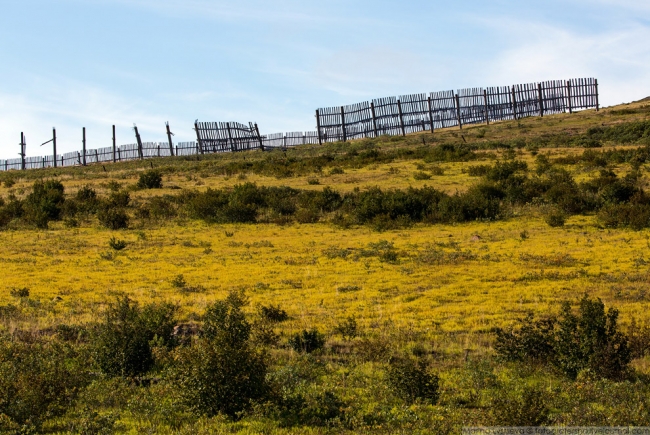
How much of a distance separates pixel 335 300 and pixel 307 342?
4030 mm

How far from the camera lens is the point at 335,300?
16578mm

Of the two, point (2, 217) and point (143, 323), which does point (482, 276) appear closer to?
point (143, 323)

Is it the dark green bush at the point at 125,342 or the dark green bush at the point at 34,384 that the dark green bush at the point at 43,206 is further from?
the dark green bush at the point at 34,384

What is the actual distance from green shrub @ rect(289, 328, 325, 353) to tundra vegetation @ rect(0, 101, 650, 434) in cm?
5

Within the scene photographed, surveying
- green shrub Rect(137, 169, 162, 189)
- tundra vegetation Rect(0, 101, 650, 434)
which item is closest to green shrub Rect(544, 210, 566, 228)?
tundra vegetation Rect(0, 101, 650, 434)

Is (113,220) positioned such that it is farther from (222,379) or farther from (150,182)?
(222,379)

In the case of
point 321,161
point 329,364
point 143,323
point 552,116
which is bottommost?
point 329,364

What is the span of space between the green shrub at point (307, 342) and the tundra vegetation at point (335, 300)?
0.05m

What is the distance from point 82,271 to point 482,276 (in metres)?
12.1

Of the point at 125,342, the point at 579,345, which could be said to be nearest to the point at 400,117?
the point at 579,345

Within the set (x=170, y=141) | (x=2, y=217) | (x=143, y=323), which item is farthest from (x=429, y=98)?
(x=143, y=323)

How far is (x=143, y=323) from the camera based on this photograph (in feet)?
41.1

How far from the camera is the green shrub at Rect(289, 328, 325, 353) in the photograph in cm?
1258

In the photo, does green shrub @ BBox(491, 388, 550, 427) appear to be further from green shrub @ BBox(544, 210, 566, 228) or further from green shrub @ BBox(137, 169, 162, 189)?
green shrub @ BBox(137, 169, 162, 189)
